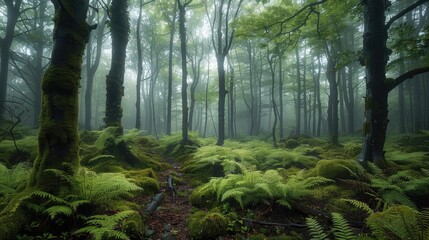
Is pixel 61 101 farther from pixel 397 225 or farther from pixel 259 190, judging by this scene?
pixel 397 225

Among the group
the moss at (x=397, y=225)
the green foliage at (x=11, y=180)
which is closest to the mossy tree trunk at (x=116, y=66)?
the green foliage at (x=11, y=180)

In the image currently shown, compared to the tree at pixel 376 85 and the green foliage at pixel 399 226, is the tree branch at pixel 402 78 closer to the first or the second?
the tree at pixel 376 85

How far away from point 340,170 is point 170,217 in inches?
184

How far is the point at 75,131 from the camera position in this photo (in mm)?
4484

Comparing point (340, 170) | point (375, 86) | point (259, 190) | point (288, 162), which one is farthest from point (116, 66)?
point (375, 86)

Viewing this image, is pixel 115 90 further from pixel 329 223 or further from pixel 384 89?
pixel 384 89

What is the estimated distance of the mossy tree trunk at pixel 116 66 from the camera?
8.38 m

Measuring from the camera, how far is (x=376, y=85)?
268 inches

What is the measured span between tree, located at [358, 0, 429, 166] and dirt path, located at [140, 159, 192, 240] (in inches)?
223

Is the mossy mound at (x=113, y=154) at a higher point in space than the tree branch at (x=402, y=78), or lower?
lower

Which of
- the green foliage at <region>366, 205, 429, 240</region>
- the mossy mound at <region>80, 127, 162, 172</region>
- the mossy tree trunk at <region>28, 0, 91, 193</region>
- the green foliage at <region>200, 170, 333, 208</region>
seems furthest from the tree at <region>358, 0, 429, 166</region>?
the mossy tree trunk at <region>28, 0, 91, 193</region>

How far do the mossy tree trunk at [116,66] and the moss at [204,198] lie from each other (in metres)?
4.62

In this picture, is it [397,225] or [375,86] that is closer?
[397,225]

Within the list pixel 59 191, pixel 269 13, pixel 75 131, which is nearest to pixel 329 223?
pixel 59 191
